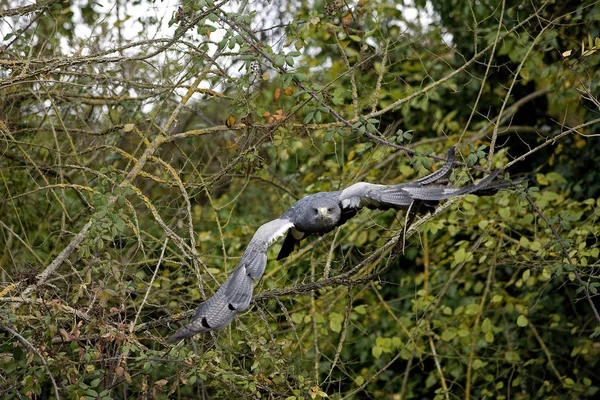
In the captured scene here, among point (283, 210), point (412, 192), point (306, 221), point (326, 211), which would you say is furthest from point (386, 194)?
point (283, 210)

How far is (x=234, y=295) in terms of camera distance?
389 cm

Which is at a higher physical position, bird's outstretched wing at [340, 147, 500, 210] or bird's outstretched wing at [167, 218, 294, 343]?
bird's outstretched wing at [167, 218, 294, 343]

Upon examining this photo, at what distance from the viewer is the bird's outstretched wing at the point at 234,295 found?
3.60 metres

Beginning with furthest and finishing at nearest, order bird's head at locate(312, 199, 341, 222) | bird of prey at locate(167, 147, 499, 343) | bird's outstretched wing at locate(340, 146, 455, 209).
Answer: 1. bird's head at locate(312, 199, 341, 222)
2. bird's outstretched wing at locate(340, 146, 455, 209)
3. bird of prey at locate(167, 147, 499, 343)

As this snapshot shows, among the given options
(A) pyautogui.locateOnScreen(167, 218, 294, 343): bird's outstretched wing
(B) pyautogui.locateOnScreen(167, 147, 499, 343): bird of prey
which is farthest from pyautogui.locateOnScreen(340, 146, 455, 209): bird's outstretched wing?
(A) pyautogui.locateOnScreen(167, 218, 294, 343): bird's outstretched wing

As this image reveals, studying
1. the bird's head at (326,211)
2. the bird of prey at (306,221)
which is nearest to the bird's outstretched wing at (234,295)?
the bird of prey at (306,221)

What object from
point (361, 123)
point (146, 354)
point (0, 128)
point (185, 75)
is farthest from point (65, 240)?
point (361, 123)

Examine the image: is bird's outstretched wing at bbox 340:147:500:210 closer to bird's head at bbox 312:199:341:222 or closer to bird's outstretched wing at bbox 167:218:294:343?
bird's head at bbox 312:199:341:222

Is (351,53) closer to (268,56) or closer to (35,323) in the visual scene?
(268,56)

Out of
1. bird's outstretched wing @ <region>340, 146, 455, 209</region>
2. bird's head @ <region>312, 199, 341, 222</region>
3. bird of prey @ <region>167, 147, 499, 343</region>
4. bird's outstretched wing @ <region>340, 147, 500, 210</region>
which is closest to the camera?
bird of prey @ <region>167, 147, 499, 343</region>

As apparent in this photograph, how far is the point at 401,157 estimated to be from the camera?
254 inches

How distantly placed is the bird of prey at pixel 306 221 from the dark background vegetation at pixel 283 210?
0.18 meters

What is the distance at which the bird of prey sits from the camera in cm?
373

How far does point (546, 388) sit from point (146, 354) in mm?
3714
